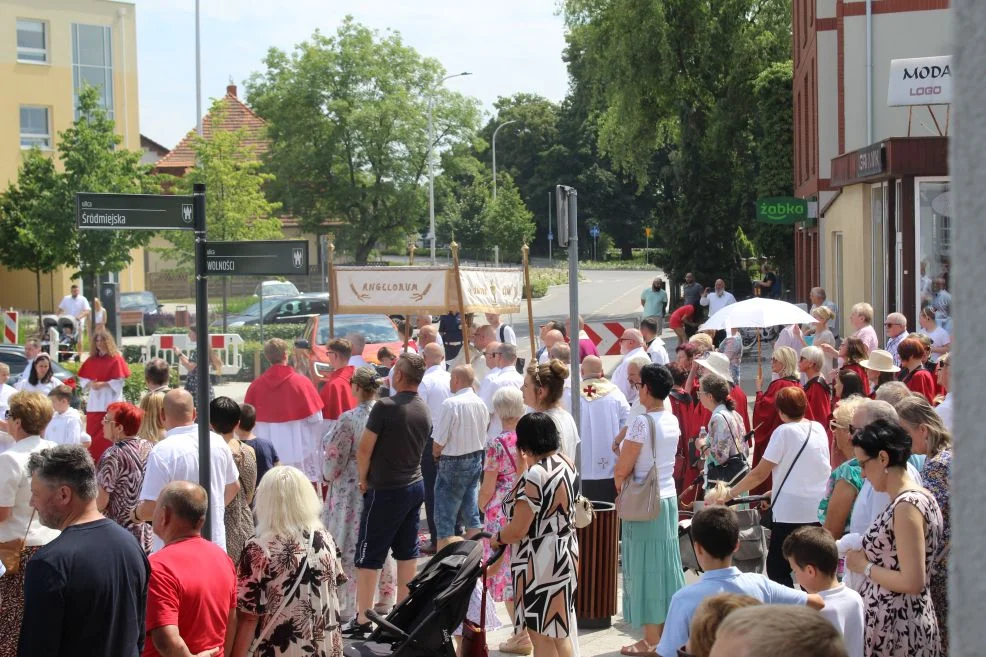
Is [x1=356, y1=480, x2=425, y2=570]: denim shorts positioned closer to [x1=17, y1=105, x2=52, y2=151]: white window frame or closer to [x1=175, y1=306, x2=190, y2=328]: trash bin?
[x1=175, y1=306, x2=190, y2=328]: trash bin

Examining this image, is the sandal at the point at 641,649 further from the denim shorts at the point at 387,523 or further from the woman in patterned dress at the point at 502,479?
the denim shorts at the point at 387,523

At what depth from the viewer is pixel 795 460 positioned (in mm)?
6957

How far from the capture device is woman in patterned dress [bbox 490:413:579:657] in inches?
246

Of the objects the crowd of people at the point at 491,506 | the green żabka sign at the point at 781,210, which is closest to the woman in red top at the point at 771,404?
the crowd of people at the point at 491,506

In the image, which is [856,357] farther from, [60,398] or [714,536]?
[60,398]

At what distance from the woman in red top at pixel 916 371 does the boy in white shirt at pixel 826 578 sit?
5328mm

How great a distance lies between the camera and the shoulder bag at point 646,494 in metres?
7.43

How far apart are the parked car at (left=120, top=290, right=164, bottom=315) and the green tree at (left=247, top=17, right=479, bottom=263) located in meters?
15.6

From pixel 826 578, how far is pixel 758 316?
→ 9.33 metres

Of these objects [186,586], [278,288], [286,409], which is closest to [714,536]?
[186,586]

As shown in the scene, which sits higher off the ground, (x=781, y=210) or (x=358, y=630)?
(x=781, y=210)

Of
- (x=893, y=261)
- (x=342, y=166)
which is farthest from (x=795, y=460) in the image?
(x=342, y=166)

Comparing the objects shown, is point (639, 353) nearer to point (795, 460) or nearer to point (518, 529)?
point (795, 460)

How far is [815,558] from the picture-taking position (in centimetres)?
475
